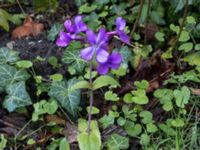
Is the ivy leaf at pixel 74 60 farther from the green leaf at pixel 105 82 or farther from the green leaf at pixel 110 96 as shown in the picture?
the green leaf at pixel 105 82

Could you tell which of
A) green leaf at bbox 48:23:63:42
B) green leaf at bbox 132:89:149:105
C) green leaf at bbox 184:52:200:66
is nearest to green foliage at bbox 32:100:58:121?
green leaf at bbox 132:89:149:105

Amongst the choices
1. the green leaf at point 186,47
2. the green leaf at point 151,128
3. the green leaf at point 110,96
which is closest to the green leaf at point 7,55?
the green leaf at point 110,96

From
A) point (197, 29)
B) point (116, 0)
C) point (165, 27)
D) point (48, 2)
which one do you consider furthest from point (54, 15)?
point (197, 29)

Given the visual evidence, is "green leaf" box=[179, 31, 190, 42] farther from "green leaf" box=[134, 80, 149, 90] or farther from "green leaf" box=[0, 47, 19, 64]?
"green leaf" box=[0, 47, 19, 64]

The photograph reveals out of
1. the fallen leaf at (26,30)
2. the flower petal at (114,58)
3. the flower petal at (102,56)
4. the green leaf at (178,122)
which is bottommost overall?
the green leaf at (178,122)

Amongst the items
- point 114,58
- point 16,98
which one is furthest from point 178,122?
point 16,98

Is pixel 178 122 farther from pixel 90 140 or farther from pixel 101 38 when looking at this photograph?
pixel 101 38
